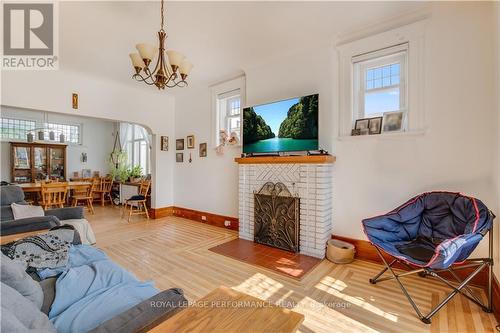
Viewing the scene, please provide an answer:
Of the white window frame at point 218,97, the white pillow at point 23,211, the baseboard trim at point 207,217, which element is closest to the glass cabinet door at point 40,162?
the baseboard trim at point 207,217

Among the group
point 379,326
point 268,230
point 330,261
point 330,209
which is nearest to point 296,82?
point 330,209

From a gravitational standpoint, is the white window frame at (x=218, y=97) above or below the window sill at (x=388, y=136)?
above

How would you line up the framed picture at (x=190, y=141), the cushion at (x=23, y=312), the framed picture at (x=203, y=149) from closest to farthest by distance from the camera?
the cushion at (x=23, y=312) → the framed picture at (x=203, y=149) → the framed picture at (x=190, y=141)

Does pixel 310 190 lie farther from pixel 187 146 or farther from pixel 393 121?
pixel 187 146

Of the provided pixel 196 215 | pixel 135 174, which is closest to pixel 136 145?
pixel 135 174

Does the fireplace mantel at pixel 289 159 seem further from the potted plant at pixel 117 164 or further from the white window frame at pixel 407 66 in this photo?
the potted plant at pixel 117 164

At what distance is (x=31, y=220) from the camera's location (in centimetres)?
252

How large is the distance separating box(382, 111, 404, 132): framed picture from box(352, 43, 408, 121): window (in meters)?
0.08

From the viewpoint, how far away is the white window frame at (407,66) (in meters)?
2.58

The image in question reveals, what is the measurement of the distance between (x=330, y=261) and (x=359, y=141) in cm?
157

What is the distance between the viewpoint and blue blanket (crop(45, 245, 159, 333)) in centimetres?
123

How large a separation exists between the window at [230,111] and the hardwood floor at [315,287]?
2119 millimetres

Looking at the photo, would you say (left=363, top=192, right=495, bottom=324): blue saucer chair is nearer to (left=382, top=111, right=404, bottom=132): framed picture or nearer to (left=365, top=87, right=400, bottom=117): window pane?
(left=382, top=111, right=404, bottom=132): framed picture

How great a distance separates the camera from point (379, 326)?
1.76m
